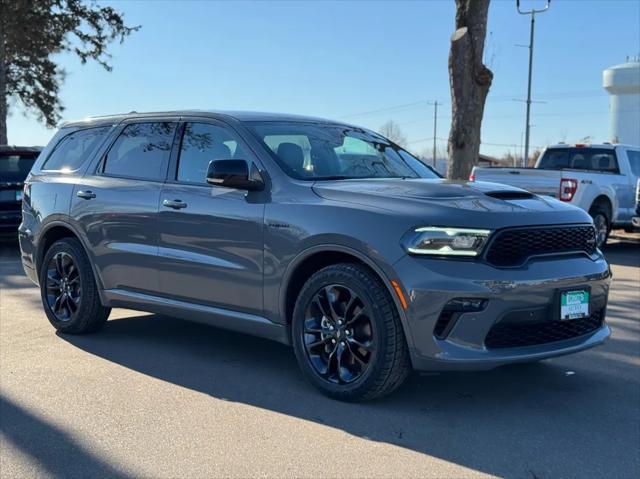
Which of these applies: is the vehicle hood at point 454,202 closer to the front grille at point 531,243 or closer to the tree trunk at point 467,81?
the front grille at point 531,243

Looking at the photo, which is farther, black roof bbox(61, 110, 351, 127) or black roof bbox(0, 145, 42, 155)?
black roof bbox(0, 145, 42, 155)

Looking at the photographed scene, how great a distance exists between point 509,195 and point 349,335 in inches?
52.5

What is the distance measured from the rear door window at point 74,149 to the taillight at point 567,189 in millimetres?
8369

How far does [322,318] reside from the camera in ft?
14.7

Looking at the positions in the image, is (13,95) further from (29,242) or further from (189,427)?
(189,427)

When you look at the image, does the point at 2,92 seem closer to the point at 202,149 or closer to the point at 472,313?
the point at 202,149

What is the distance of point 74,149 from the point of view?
255 inches

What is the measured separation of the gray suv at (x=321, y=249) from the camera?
3977mm

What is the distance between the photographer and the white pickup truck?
40.1 feet

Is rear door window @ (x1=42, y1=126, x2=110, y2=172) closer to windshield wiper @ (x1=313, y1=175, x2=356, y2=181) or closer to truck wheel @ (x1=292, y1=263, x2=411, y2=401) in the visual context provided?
windshield wiper @ (x1=313, y1=175, x2=356, y2=181)

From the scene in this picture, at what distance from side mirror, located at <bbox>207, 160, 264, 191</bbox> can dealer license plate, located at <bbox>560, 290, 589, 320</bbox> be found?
202 centimetres

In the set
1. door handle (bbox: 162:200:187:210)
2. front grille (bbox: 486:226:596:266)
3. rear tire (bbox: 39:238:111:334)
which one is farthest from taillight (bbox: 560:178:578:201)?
door handle (bbox: 162:200:187:210)

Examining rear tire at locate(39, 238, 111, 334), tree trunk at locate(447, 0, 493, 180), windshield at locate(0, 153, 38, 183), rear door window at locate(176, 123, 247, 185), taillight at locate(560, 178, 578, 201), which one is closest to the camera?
rear door window at locate(176, 123, 247, 185)

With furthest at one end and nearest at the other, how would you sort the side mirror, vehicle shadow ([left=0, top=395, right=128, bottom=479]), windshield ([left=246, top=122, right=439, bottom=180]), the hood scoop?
windshield ([left=246, top=122, right=439, bottom=180]) < the side mirror < the hood scoop < vehicle shadow ([left=0, top=395, right=128, bottom=479])
